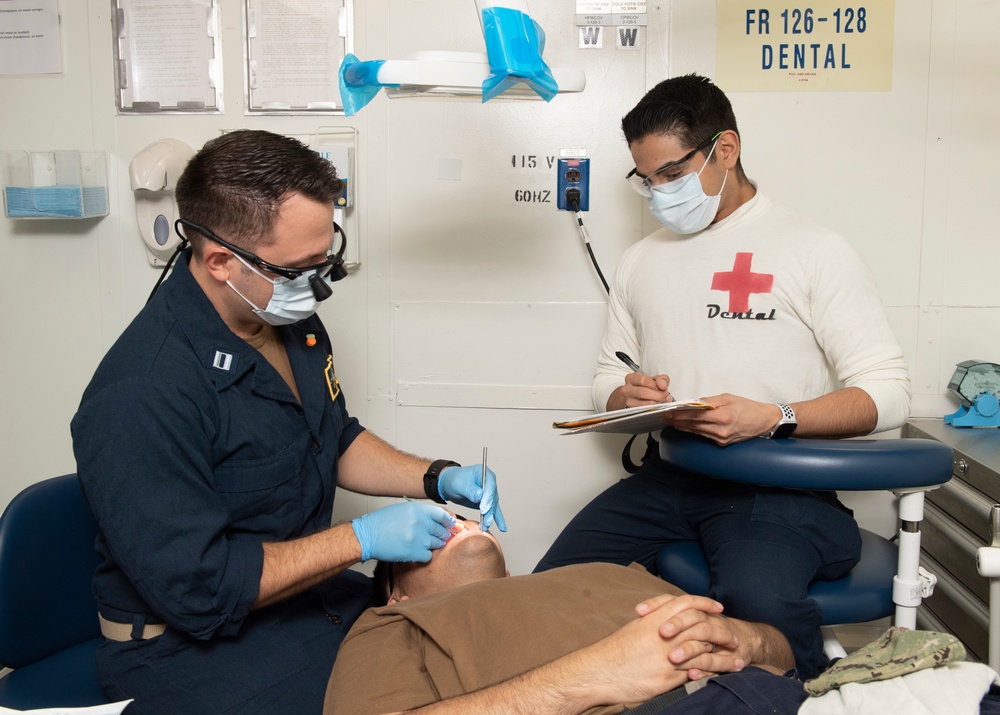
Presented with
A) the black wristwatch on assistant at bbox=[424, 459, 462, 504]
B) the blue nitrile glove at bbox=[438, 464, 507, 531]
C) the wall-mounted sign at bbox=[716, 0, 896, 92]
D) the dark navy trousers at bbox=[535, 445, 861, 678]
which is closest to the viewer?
the dark navy trousers at bbox=[535, 445, 861, 678]

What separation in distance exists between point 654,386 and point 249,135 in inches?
38.6

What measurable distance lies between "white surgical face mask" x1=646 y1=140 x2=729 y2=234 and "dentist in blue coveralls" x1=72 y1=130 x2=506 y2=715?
2.54 feet

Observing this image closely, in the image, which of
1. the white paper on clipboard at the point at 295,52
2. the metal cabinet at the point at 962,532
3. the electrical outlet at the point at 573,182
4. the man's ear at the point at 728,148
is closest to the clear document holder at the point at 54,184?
the white paper on clipboard at the point at 295,52

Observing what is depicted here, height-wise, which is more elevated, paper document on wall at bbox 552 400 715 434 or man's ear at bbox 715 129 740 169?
man's ear at bbox 715 129 740 169

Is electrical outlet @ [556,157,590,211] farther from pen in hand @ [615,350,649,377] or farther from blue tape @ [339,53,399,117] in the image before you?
blue tape @ [339,53,399,117]

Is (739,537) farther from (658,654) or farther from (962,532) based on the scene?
(962,532)

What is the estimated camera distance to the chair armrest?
147 centimetres

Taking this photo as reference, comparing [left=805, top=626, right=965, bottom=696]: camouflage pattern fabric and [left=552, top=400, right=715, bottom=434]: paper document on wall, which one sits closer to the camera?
[left=805, top=626, right=965, bottom=696]: camouflage pattern fabric

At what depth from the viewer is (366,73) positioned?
1.62 meters

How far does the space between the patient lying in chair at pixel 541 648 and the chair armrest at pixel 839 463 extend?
10.5 inches

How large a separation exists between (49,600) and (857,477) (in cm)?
144

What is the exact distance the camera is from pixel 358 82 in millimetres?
1658

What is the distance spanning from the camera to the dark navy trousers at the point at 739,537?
1562 millimetres

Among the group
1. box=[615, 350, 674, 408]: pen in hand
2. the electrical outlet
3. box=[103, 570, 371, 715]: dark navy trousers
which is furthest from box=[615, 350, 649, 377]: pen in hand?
box=[103, 570, 371, 715]: dark navy trousers
